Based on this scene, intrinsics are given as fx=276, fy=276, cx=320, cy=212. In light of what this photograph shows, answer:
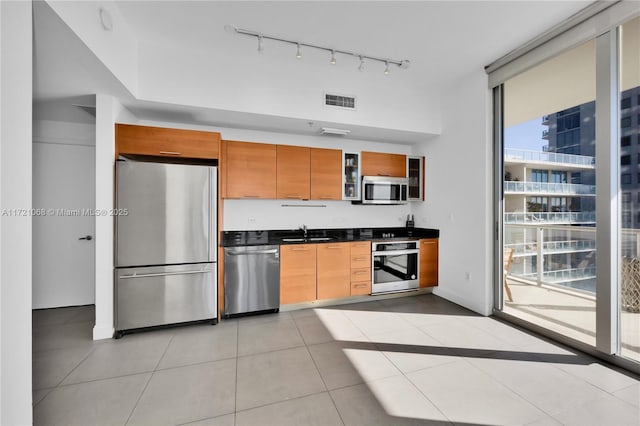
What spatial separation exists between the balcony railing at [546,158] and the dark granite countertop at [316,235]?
4.49ft

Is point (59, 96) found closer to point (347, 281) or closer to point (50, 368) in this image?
point (50, 368)

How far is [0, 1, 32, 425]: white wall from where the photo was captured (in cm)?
118

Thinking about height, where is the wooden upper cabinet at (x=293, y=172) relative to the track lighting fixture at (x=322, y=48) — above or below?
below

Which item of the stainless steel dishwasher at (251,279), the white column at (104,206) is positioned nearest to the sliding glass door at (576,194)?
the stainless steel dishwasher at (251,279)

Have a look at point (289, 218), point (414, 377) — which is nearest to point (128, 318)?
point (289, 218)

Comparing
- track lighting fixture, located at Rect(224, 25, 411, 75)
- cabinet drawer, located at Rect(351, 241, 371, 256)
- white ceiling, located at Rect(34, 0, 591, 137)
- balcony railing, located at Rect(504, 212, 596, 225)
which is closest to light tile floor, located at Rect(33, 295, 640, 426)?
cabinet drawer, located at Rect(351, 241, 371, 256)

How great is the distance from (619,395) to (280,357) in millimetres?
2355

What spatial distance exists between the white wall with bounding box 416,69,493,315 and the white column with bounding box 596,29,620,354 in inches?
39.2

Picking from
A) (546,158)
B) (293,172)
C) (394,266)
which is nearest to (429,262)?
(394,266)

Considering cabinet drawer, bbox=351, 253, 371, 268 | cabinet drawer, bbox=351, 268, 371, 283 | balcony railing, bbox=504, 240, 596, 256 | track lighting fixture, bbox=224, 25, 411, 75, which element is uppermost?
track lighting fixture, bbox=224, 25, 411, 75

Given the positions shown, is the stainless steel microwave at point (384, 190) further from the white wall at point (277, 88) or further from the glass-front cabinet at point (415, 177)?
the white wall at point (277, 88)

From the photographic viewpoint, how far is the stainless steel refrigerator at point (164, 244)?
2.69 m

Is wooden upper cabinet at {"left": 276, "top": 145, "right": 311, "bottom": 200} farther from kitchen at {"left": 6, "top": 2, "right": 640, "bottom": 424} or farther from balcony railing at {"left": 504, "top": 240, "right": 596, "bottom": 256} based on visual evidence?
balcony railing at {"left": 504, "top": 240, "right": 596, "bottom": 256}

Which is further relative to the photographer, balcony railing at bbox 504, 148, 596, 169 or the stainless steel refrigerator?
the stainless steel refrigerator
